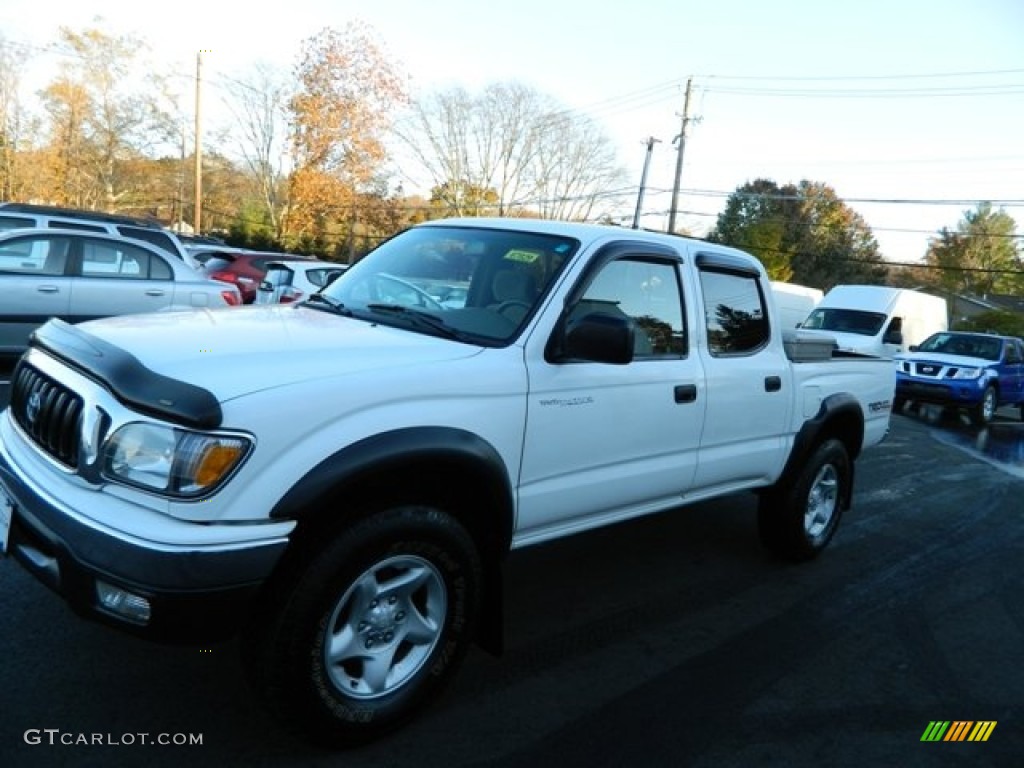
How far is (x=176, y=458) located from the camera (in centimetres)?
229

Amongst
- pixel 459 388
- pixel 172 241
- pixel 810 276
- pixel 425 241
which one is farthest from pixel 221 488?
pixel 810 276

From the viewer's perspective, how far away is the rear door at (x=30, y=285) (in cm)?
800

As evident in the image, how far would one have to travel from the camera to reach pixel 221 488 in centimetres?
229

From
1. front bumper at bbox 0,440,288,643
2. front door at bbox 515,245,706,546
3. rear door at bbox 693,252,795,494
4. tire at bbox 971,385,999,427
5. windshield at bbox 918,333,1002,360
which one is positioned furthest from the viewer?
windshield at bbox 918,333,1002,360

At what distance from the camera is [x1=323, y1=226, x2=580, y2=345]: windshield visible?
329cm

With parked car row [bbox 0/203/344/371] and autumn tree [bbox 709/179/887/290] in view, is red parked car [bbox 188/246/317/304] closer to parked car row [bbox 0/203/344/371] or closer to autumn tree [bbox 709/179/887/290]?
parked car row [bbox 0/203/344/371]

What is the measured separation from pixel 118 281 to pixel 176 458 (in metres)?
7.57

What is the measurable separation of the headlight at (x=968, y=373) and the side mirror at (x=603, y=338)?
45.9 feet

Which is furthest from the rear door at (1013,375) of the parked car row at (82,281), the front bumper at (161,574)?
the front bumper at (161,574)

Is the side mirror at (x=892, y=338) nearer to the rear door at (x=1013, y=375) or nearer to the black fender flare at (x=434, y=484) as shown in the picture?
the rear door at (x=1013, y=375)

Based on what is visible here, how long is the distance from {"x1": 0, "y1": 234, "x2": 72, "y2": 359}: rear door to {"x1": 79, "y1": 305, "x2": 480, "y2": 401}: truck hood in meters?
5.77

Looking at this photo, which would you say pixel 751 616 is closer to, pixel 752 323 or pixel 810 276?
pixel 752 323

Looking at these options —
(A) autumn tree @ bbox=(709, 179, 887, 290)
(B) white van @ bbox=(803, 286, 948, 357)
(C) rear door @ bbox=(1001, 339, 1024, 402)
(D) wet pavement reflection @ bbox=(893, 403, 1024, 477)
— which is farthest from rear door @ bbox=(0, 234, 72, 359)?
(A) autumn tree @ bbox=(709, 179, 887, 290)

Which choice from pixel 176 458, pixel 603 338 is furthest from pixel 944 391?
pixel 176 458
